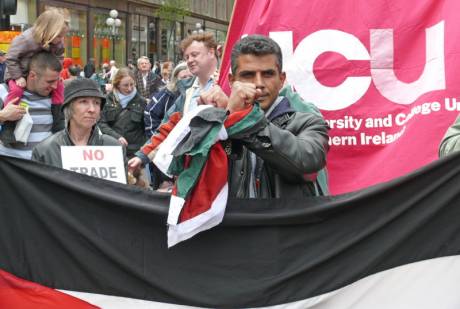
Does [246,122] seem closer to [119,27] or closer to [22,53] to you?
[22,53]

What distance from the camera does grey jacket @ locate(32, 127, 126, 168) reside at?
468cm

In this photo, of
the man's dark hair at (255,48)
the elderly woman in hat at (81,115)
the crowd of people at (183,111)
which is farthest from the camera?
the elderly woman in hat at (81,115)

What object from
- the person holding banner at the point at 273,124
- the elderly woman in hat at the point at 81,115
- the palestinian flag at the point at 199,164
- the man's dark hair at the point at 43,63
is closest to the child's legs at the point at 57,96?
the man's dark hair at the point at 43,63

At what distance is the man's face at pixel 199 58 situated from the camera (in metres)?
6.56

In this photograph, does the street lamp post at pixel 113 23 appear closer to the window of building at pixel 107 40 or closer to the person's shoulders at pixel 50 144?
the window of building at pixel 107 40

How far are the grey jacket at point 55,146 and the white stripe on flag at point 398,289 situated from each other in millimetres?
1961

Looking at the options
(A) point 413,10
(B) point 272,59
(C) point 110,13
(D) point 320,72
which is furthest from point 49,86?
(C) point 110,13

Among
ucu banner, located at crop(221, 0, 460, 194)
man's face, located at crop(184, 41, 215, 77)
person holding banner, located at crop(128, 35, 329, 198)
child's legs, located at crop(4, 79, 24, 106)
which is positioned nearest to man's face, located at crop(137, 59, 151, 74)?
man's face, located at crop(184, 41, 215, 77)

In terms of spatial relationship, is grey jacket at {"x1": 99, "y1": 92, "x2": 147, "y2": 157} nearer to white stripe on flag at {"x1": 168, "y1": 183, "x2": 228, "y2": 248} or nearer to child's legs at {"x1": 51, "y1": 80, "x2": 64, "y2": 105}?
child's legs at {"x1": 51, "y1": 80, "x2": 64, "y2": 105}

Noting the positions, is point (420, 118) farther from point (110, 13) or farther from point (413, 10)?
point (110, 13)

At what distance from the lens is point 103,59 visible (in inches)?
1485

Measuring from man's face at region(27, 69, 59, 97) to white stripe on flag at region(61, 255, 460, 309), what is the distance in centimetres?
334

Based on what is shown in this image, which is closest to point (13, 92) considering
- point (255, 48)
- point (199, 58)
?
point (199, 58)

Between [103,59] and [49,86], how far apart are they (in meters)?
32.3
